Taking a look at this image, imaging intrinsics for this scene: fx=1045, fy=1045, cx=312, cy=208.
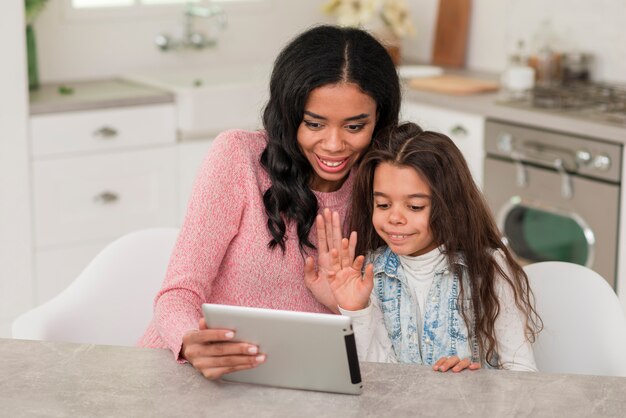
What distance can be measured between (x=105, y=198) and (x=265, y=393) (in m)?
2.40

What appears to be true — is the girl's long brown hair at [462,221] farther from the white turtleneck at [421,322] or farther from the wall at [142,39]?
the wall at [142,39]

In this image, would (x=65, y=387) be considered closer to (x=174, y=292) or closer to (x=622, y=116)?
(x=174, y=292)

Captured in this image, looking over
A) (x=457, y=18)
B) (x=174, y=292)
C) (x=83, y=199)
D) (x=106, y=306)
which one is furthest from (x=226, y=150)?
(x=457, y=18)

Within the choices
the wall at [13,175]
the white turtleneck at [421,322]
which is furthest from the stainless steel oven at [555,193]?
the wall at [13,175]

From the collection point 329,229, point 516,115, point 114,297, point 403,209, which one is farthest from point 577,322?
point 516,115

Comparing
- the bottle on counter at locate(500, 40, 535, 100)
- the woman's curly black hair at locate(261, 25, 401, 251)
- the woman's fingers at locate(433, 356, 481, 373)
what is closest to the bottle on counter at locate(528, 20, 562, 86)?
the bottle on counter at locate(500, 40, 535, 100)

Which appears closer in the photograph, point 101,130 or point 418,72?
point 101,130

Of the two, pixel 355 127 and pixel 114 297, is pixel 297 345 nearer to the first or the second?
pixel 355 127

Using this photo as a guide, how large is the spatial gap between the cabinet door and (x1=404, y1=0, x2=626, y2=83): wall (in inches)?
56.1

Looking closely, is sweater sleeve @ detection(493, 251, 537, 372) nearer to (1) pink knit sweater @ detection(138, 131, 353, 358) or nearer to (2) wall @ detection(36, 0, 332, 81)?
(1) pink knit sweater @ detection(138, 131, 353, 358)

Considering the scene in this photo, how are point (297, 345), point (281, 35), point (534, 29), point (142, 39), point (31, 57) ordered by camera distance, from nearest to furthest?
point (297, 345) → point (31, 57) → point (534, 29) → point (142, 39) → point (281, 35)

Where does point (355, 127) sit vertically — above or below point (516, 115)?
above

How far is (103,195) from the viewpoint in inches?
152

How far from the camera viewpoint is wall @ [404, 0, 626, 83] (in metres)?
3.85
